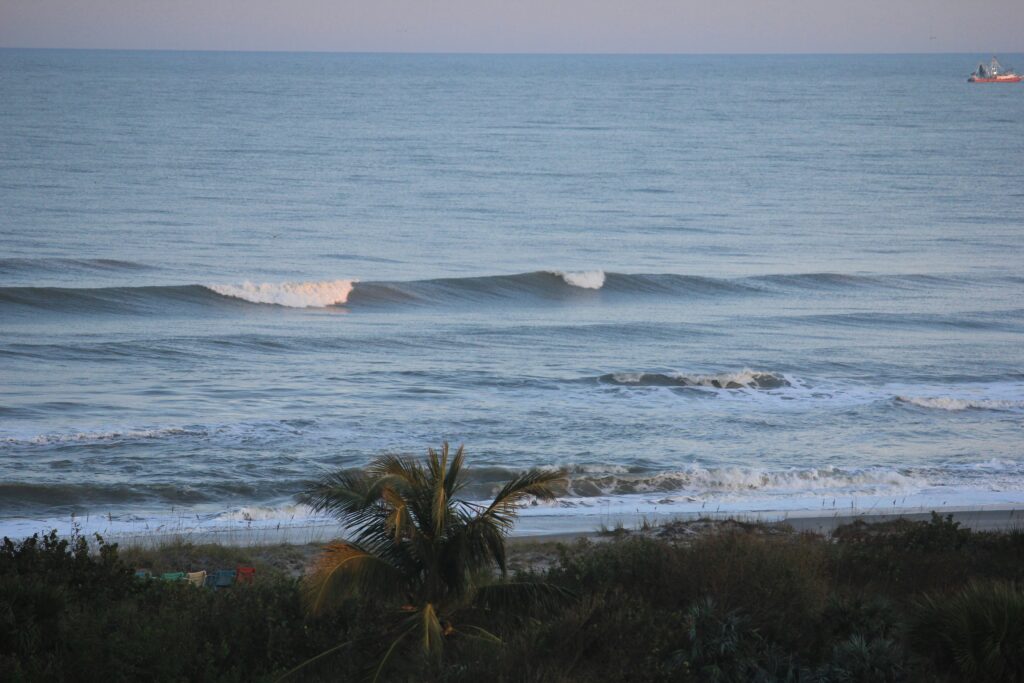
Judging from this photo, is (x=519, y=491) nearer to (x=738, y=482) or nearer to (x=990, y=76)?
(x=738, y=482)

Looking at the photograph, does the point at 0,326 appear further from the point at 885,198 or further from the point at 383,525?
the point at 885,198

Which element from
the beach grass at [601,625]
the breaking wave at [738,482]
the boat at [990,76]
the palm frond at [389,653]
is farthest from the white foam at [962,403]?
the boat at [990,76]

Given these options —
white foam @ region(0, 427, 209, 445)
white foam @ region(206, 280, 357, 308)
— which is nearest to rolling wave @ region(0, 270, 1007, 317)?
white foam @ region(206, 280, 357, 308)

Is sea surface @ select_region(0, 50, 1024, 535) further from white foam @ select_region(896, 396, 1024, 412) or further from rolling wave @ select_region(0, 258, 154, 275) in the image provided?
rolling wave @ select_region(0, 258, 154, 275)

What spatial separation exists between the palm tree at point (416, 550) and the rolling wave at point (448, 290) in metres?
25.0

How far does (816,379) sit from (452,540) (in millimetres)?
19039

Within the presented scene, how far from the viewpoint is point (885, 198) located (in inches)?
2322

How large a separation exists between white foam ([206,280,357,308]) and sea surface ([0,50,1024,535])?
0.29 feet

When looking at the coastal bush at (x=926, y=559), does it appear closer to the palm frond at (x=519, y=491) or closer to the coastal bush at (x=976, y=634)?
the coastal bush at (x=976, y=634)

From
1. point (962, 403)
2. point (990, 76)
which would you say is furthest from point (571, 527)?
point (990, 76)

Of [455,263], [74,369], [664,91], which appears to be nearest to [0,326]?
[74,369]

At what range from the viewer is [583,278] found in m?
39.0

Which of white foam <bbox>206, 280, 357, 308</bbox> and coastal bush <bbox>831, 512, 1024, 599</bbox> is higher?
white foam <bbox>206, 280, 357, 308</bbox>

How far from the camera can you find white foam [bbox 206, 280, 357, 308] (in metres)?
34.6
